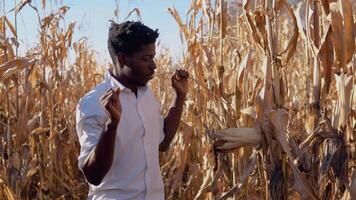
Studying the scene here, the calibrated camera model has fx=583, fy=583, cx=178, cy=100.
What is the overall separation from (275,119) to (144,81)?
390 mm

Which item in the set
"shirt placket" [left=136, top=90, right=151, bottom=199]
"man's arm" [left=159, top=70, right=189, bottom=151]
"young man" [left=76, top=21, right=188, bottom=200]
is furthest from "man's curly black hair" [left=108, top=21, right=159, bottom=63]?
"man's arm" [left=159, top=70, right=189, bottom=151]

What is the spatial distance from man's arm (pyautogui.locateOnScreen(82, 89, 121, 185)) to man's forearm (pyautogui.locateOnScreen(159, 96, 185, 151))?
43 cm

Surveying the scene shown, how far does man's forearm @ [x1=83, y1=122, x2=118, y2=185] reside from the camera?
57.0 inches

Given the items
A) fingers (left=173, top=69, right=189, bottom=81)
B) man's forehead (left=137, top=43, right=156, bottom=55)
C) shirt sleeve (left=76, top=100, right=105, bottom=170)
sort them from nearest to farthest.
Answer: shirt sleeve (left=76, top=100, right=105, bottom=170), man's forehead (left=137, top=43, right=156, bottom=55), fingers (left=173, top=69, right=189, bottom=81)

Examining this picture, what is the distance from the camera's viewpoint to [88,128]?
1583 mm

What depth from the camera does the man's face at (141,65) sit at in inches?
65.2

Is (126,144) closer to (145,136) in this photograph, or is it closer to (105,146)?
(145,136)

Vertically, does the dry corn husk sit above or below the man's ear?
below

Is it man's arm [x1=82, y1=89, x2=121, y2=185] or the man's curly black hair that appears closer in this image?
man's arm [x1=82, y1=89, x2=121, y2=185]

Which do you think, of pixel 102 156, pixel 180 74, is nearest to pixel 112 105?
pixel 102 156

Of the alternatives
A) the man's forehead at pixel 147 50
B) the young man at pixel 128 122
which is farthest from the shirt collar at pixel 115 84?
the man's forehead at pixel 147 50

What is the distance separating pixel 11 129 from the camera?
263 centimetres

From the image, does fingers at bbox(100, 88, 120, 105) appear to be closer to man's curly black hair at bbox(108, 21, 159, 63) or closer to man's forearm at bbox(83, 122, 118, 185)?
man's forearm at bbox(83, 122, 118, 185)

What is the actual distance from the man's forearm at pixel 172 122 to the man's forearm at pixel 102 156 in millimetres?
444
